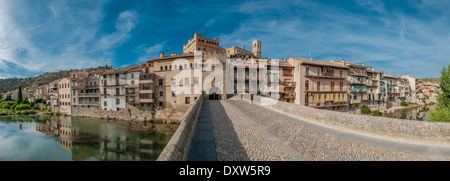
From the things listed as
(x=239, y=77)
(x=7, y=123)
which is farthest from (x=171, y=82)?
(x=7, y=123)

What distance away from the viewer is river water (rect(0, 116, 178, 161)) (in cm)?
2658

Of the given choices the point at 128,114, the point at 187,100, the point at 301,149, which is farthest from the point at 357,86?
the point at 128,114

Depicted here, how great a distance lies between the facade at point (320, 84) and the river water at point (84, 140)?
26245mm

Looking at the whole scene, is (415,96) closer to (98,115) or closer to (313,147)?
(313,147)

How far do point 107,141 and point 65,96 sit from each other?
116 ft

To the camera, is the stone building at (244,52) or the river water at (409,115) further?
the stone building at (244,52)

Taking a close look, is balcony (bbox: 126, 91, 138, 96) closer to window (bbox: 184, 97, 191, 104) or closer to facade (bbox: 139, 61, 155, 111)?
facade (bbox: 139, 61, 155, 111)

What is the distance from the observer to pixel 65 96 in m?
54.2

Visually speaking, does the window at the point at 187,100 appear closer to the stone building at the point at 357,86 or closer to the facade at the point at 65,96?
the stone building at the point at 357,86

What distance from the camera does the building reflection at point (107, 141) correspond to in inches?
Answer: 1027

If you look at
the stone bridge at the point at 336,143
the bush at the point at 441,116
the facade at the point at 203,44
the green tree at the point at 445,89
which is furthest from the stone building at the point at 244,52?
the stone bridge at the point at 336,143

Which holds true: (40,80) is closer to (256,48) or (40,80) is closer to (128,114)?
(128,114)

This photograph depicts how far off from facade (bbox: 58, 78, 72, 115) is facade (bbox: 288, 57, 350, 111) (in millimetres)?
58828
